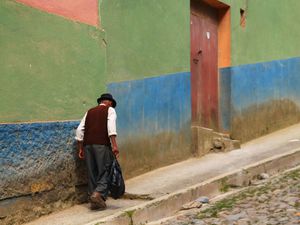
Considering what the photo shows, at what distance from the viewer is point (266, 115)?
11508 mm

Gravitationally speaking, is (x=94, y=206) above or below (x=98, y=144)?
below

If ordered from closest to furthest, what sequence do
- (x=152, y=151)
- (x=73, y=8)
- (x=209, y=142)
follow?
1. (x=73, y=8)
2. (x=152, y=151)
3. (x=209, y=142)

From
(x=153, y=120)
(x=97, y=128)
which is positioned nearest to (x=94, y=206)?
(x=97, y=128)

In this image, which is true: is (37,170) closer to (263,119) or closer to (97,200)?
(97,200)

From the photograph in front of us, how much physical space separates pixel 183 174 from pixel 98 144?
2.16 m

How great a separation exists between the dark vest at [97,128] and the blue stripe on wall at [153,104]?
3.40ft

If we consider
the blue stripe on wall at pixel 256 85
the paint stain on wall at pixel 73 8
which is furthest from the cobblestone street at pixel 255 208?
the blue stripe on wall at pixel 256 85

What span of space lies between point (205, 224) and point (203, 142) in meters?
4.24

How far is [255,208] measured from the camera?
19.1ft

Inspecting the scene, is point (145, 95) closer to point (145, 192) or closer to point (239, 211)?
point (145, 192)

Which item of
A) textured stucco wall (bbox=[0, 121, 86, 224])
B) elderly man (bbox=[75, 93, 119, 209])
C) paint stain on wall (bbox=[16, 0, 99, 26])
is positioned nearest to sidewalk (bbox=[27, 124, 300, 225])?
textured stucco wall (bbox=[0, 121, 86, 224])

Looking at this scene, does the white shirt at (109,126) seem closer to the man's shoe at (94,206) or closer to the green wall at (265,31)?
Answer: the man's shoe at (94,206)

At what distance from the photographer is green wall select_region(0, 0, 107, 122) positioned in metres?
5.55

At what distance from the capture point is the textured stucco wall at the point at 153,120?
7.44 metres
